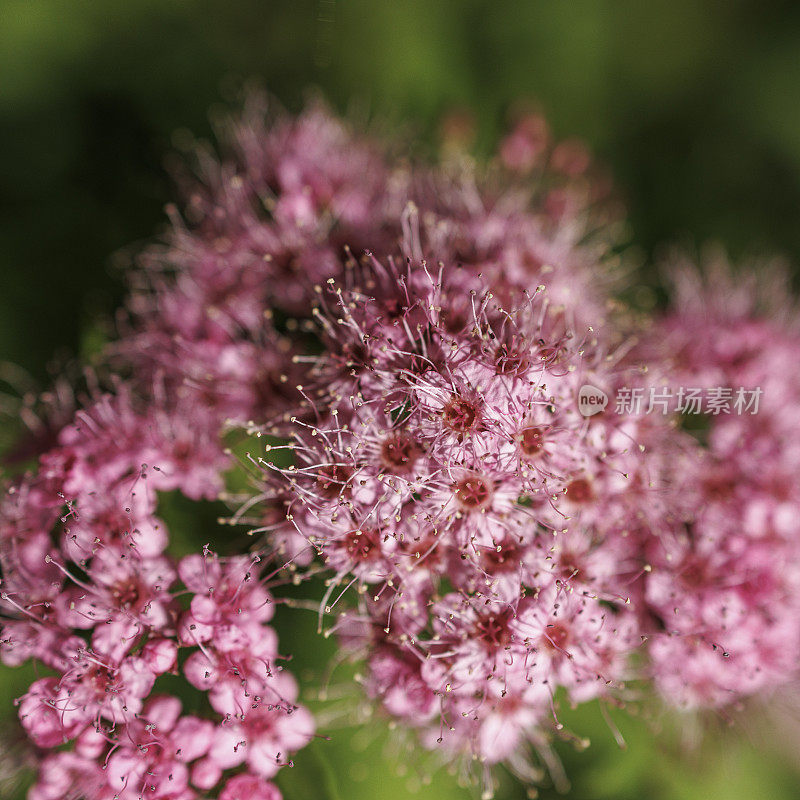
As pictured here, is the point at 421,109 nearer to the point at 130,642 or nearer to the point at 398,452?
the point at 398,452

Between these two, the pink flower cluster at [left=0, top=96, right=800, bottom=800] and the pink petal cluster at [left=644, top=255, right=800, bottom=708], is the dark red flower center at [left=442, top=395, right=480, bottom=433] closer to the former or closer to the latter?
the pink flower cluster at [left=0, top=96, right=800, bottom=800]

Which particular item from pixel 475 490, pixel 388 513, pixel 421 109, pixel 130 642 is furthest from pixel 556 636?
pixel 421 109

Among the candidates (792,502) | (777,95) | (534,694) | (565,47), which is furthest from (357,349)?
(777,95)

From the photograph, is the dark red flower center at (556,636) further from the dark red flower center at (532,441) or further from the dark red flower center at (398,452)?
the dark red flower center at (398,452)

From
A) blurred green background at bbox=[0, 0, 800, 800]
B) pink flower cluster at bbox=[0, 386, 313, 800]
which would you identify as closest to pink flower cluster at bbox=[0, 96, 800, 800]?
pink flower cluster at bbox=[0, 386, 313, 800]

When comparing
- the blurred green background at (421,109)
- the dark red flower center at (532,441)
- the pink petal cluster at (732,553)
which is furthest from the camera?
the blurred green background at (421,109)

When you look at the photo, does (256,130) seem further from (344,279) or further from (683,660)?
(683,660)

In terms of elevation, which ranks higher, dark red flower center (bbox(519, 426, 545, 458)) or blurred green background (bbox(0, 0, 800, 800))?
blurred green background (bbox(0, 0, 800, 800))

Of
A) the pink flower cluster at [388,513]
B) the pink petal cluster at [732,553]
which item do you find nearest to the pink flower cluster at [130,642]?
the pink flower cluster at [388,513]
